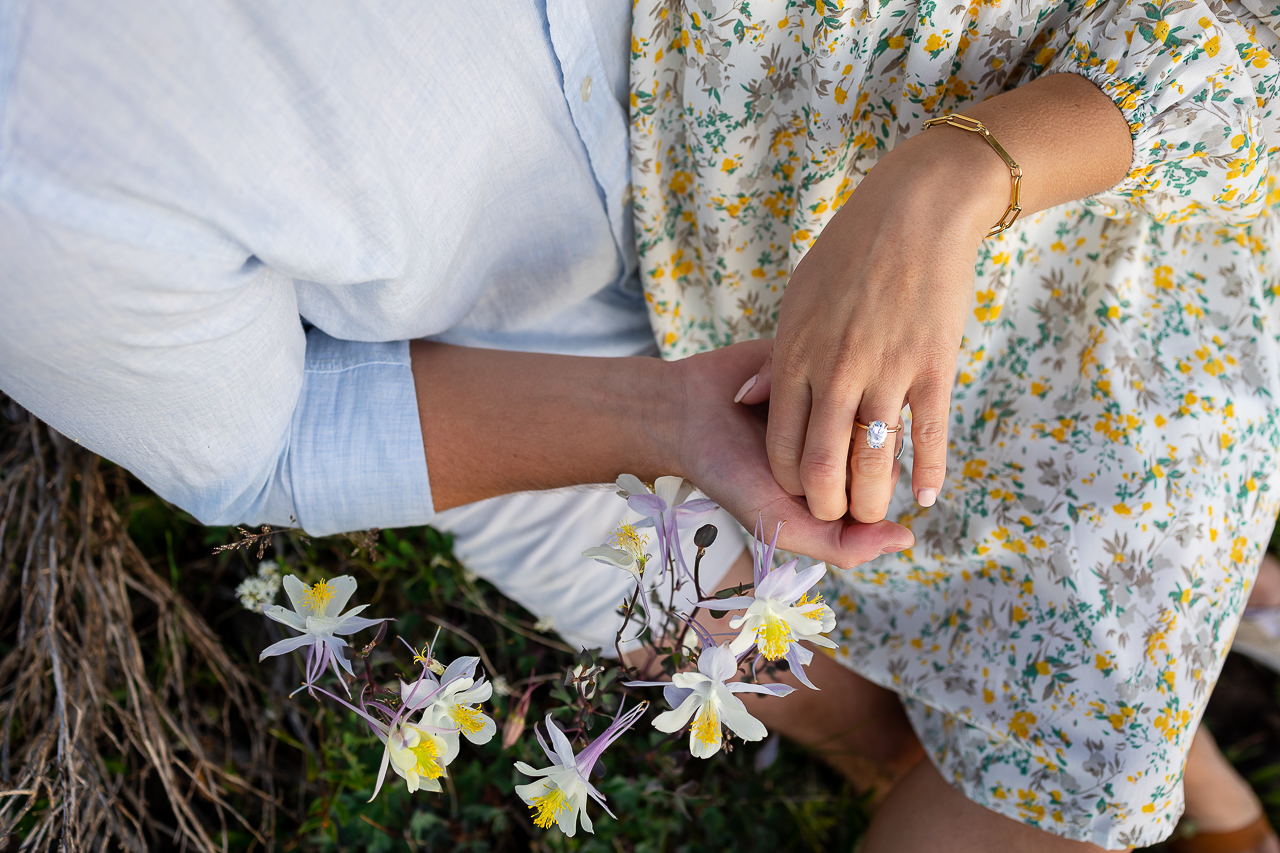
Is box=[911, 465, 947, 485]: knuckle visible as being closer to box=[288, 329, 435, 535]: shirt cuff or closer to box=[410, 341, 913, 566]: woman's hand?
box=[410, 341, 913, 566]: woman's hand

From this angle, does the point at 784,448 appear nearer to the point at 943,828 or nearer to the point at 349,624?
the point at 349,624

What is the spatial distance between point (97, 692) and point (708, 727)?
3.93 ft

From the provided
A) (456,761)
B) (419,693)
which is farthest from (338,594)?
(456,761)

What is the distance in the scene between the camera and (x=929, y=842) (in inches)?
45.2

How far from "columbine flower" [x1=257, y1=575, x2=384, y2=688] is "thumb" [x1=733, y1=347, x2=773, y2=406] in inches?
19.9

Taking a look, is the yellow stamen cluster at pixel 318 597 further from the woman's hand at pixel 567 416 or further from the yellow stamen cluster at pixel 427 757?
the woman's hand at pixel 567 416

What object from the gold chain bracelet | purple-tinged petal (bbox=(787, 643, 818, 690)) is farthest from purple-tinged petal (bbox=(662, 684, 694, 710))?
the gold chain bracelet

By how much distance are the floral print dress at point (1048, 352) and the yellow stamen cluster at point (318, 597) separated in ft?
2.45

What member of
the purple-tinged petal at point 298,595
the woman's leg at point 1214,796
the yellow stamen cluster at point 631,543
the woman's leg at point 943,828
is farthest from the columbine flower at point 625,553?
the woman's leg at point 1214,796

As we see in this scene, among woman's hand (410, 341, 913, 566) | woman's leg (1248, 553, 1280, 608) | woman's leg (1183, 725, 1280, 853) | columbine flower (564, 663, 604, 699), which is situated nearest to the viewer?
columbine flower (564, 663, 604, 699)

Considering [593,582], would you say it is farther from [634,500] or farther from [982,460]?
[982,460]

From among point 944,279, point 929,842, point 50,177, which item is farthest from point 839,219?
point 929,842

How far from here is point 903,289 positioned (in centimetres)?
79

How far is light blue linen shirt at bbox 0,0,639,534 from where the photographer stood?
2.03 ft
